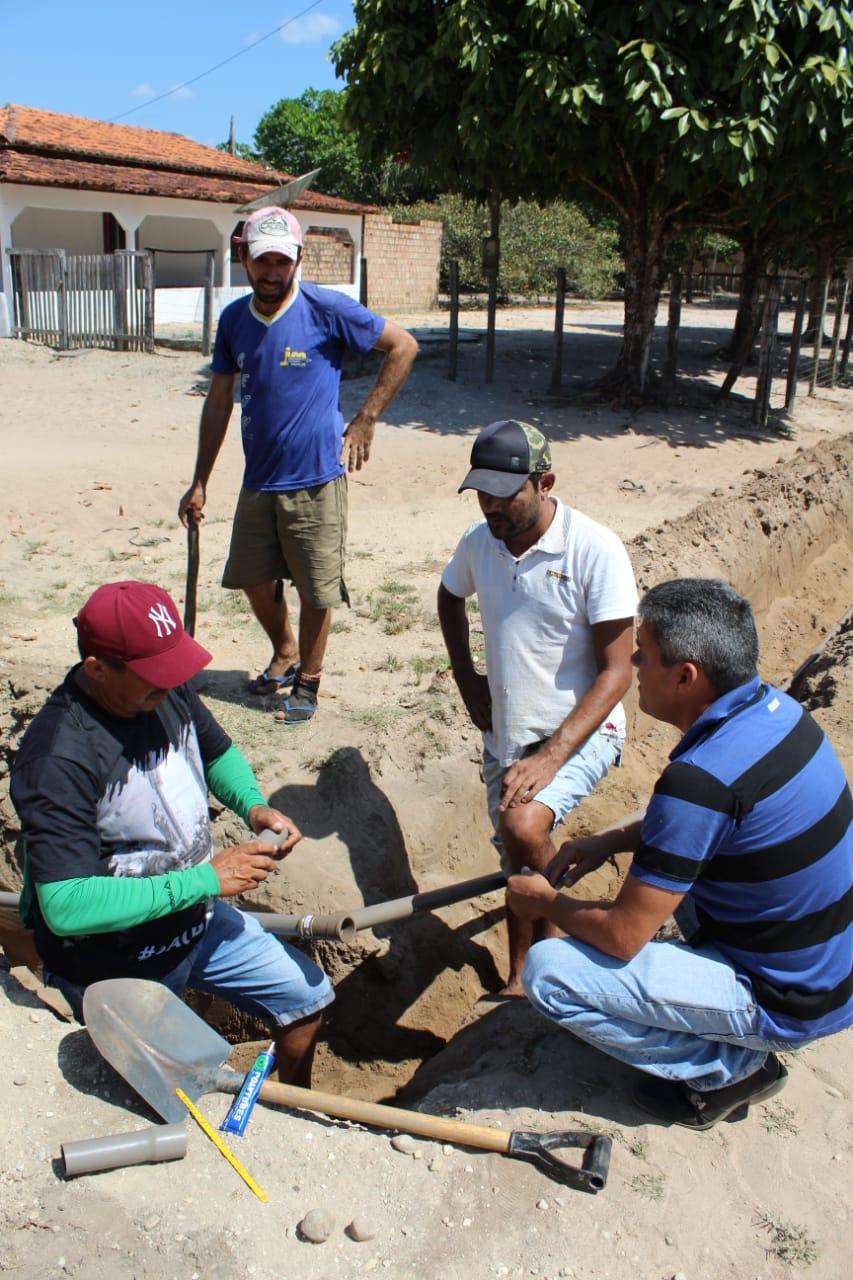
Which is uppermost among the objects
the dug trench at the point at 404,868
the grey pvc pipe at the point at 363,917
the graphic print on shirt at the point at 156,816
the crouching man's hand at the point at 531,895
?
the graphic print on shirt at the point at 156,816

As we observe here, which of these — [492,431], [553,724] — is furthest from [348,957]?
[492,431]

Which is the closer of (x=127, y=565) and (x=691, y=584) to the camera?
(x=691, y=584)

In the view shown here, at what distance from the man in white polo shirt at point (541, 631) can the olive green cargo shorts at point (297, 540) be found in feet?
4.26

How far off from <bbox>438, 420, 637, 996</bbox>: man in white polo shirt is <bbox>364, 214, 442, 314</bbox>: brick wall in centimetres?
2392

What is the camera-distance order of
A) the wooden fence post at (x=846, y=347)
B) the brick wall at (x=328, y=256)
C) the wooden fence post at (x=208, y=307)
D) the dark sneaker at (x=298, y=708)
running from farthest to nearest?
the brick wall at (x=328, y=256) → the wooden fence post at (x=846, y=347) → the wooden fence post at (x=208, y=307) → the dark sneaker at (x=298, y=708)

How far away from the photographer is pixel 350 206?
2472 centimetres

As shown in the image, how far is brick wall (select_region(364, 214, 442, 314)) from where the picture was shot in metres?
26.7

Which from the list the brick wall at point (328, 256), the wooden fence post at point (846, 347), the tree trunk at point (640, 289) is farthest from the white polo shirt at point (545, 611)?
the brick wall at point (328, 256)

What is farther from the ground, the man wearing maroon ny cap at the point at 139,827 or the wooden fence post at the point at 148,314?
the wooden fence post at the point at 148,314

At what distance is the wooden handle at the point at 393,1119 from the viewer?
270 centimetres

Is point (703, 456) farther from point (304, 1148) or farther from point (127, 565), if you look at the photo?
point (304, 1148)

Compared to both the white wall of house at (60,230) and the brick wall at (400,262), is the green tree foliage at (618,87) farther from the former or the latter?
the brick wall at (400,262)

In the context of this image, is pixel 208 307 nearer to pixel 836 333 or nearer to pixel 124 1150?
pixel 836 333

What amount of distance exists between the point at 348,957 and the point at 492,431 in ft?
7.10
